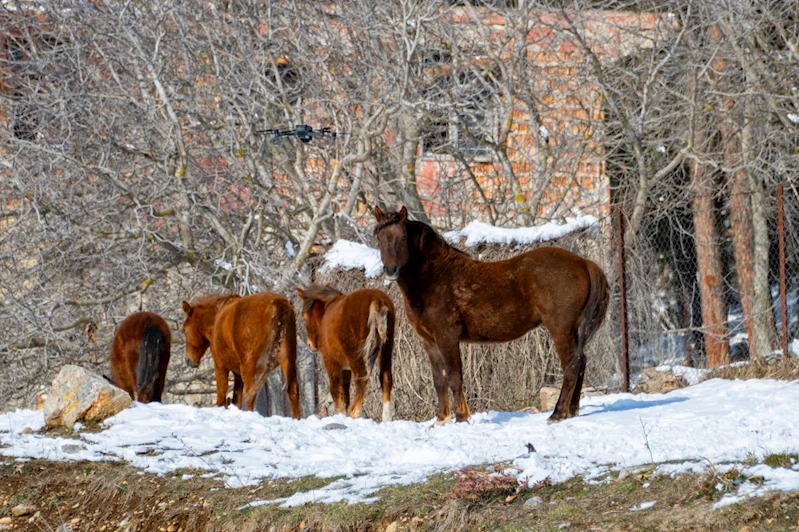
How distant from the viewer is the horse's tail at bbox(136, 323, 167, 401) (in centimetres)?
1209

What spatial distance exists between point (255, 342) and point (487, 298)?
279 centimetres

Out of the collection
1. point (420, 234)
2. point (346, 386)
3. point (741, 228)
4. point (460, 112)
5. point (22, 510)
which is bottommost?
point (22, 510)

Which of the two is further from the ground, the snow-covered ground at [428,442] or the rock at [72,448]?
the rock at [72,448]

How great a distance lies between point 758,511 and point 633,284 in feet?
27.9

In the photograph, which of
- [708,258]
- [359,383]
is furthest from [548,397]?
[708,258]

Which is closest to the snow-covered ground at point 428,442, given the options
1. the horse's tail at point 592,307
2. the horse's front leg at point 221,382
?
the horse's tail at point 592,307

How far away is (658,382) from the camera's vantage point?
1419cm

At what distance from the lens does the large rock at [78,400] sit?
1033 cm

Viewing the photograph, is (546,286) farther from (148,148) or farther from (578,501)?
(148,148)

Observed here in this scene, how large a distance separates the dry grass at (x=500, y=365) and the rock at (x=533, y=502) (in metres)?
6.76

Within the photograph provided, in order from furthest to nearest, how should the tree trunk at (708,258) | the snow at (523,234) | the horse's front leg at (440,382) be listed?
the tree trunk at (708,258) → the snow at (523,234) → the horse's front leg at (440,382)

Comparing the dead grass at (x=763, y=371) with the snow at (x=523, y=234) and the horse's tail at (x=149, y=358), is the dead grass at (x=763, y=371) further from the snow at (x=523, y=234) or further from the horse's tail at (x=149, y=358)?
the horse's tail at (x=149, y=358)

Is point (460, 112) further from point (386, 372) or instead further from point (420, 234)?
point (420, 234)

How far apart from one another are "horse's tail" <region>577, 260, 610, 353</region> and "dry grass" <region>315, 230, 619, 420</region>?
3.53 m
